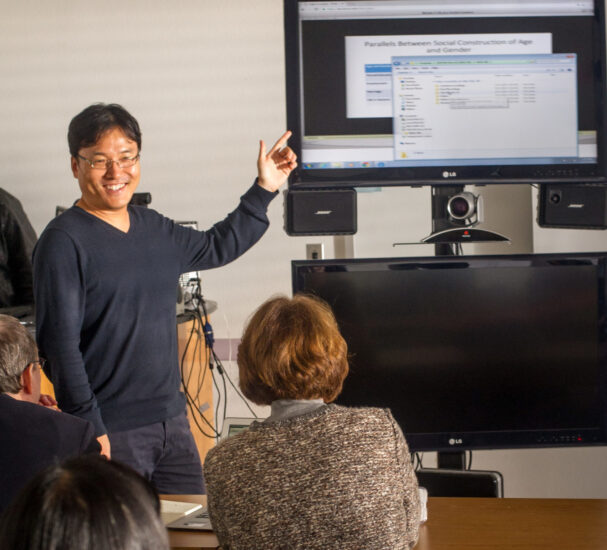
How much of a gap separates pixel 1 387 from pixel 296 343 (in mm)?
650

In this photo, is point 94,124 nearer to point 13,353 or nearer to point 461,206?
point 13,353

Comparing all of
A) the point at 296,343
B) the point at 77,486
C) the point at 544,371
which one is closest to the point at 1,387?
the point at 296,343

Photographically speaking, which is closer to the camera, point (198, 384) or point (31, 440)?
point (31, 440)

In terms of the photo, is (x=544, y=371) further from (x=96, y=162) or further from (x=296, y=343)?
(x=96, y=162)

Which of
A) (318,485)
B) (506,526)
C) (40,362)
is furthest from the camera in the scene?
(40,362)

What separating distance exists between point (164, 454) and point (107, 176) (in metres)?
0.74

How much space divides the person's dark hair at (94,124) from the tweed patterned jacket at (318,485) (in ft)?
3.34

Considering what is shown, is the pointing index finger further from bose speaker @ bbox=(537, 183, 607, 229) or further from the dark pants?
the dark pants

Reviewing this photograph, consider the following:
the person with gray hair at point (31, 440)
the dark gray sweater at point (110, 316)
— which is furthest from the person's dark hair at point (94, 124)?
the person with gray hair at point (31, 440)

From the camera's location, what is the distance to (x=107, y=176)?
1.94m

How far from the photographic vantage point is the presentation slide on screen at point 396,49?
5.90 feet

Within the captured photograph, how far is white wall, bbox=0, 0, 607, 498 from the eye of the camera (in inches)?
146

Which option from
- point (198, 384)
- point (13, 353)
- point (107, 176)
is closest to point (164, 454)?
point (13, 353)

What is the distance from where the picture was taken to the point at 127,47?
3.74 metres
